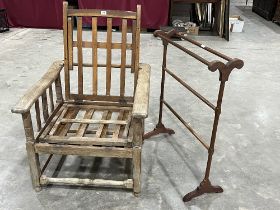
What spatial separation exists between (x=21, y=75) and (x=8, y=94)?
0.57 metres

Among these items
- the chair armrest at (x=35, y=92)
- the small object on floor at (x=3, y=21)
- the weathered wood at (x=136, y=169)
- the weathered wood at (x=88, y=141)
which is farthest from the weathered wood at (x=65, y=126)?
the small object on floor at (x=3, y=21)

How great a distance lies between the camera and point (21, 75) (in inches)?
148

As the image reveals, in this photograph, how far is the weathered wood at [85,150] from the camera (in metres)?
1.77

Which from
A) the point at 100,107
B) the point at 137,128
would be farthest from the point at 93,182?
the point at 100,107

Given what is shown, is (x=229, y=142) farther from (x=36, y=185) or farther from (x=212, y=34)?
(x=212, y=34)

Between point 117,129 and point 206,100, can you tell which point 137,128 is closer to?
point 117,129

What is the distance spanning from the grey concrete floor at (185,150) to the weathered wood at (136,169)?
0.07 metres

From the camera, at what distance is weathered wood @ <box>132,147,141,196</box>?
1.77 m

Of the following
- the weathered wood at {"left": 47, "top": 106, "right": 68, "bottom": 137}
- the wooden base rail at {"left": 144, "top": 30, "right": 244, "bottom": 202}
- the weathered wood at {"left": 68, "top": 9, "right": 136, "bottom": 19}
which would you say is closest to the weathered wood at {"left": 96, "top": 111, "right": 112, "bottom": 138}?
the weathered wood at {"left": 47, "top": 106, "right": 68, "bottom": 137}

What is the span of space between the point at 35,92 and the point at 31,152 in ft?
1.15

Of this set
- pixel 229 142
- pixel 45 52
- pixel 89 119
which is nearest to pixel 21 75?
pixel 45 52

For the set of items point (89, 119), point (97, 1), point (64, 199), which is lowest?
point (64, 199)

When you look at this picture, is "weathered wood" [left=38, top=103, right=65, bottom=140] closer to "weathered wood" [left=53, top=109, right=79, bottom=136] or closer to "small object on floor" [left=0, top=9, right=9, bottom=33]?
"weathered wood" [left=53, top=109, right=79, bottom=136]

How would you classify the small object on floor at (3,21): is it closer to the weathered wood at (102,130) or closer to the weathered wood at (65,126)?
the weathered wood at (65,126)
